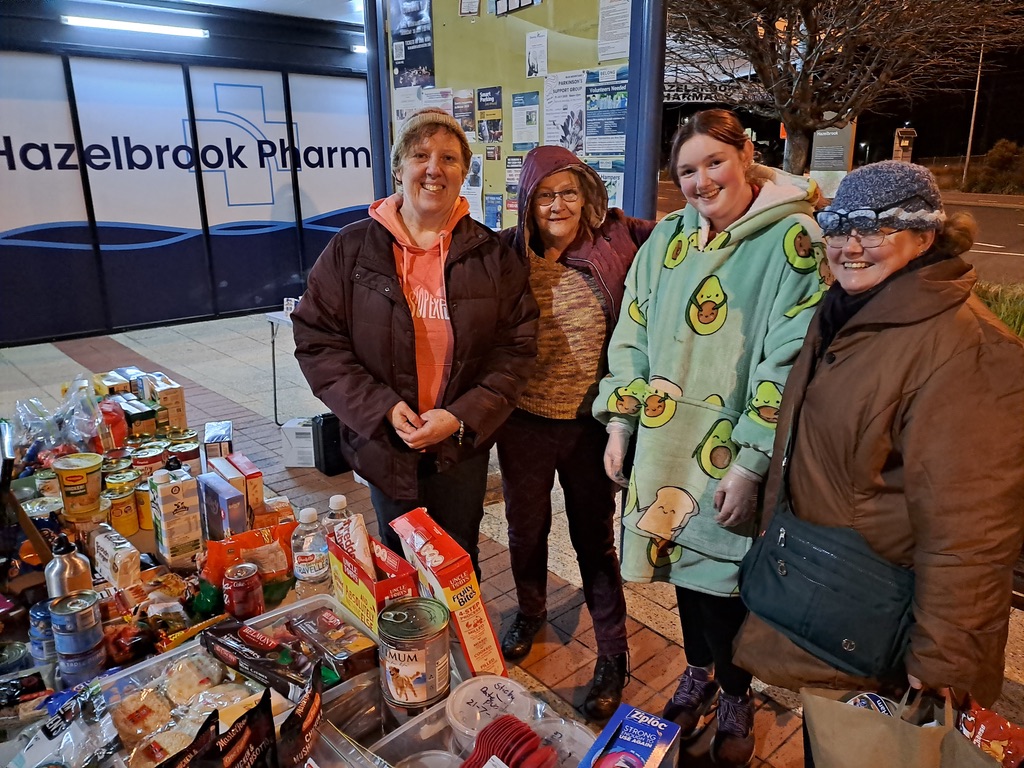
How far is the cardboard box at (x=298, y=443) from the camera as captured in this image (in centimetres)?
422

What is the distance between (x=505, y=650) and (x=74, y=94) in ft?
22.8

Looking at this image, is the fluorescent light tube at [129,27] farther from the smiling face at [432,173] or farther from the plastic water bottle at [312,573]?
the plastic water bottle at [312,573]

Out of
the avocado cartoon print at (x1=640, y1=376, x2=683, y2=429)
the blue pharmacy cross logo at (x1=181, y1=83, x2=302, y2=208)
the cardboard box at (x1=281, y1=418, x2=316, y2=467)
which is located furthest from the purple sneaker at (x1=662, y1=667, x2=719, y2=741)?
the blue pharmacy cross logo at (x1=181, y1=83, x2=302, y2=208)

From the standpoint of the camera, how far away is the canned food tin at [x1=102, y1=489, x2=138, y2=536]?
233cm

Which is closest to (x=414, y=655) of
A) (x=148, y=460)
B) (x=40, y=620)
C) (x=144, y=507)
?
(x=40, y=620)

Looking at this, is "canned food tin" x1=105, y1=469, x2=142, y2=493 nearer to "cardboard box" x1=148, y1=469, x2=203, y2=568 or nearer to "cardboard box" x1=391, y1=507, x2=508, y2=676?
"cardboard box" x1=148, y1=469, x2=203, y2=568

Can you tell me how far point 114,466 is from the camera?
2535mm

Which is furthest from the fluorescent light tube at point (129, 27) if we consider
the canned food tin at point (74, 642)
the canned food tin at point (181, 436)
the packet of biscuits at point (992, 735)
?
the packet of biscuits at point (992, 735)

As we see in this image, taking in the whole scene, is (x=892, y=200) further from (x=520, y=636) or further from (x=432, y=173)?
(x=520, y=636)

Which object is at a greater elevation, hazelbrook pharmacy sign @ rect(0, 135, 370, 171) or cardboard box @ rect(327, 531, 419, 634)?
hazelbrook pharmacy sign @ rect(0, 135, 370, 171)

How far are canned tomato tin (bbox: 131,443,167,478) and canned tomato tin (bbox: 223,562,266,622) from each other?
1022mm

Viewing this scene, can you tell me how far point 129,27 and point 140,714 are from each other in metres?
7.49

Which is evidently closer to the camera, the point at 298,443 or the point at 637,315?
the point at 637,315

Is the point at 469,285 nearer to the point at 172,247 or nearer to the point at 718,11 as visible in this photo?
the point at 718,11
